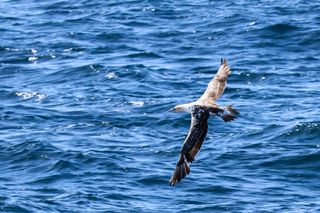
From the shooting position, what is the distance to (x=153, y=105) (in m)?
31.4

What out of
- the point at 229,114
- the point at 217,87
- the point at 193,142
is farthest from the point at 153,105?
the point at 229,114

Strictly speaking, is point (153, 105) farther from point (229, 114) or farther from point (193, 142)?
point (229, 114)

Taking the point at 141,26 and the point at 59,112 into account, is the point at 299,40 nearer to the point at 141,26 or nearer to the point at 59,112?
the point at 141,26

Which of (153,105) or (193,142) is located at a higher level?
(193,142)

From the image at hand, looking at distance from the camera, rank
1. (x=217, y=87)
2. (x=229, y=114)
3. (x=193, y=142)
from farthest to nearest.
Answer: (x=217, y=87)
(x=193, y=142)
(x=229, y=114)

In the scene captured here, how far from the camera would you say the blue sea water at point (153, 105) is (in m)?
25.6

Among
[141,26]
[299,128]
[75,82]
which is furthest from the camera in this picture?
[141,26]

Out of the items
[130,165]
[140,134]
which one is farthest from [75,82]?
[130,165]

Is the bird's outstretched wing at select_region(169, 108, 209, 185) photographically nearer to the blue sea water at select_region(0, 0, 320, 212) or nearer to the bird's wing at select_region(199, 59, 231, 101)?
the bird's wing at select_region(199, 59, 231, 101)

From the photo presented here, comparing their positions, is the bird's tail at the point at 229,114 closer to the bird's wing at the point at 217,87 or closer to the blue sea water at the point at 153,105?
the bird's wing at the point at 217,87

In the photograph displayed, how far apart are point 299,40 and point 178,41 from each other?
4.32 m

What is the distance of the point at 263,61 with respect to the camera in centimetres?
3556

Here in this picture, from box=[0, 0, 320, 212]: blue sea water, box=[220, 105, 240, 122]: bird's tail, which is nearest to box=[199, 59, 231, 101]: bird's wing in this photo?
box=[220, 105, 240, 122]: bird's tail

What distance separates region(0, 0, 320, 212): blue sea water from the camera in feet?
84.0
